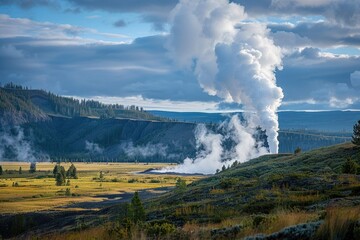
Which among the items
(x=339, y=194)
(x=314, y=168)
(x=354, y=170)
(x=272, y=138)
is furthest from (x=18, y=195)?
(x=339, y=194)

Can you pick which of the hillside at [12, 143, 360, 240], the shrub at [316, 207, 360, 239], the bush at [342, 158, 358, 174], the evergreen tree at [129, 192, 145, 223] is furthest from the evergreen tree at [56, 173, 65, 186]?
the shrub at [316, 207, 360, 239]

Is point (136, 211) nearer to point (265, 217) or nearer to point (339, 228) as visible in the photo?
point (265, 217)

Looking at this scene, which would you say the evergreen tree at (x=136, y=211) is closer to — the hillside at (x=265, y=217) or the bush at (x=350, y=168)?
the hillside at (x=265, y=217)

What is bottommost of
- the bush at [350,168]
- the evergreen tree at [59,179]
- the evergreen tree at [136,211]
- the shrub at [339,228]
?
the evergreen tree at [59,179]

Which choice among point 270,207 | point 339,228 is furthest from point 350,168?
point 339,228

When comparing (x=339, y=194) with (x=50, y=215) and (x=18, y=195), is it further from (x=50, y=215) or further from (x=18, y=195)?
(x=18, y=195)

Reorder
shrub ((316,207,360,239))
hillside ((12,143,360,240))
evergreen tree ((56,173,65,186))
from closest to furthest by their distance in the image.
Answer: shrub ((316,207,360,239)) → hillside ((12,143,360,240)) → evergreen tree ((56,173,65,186))

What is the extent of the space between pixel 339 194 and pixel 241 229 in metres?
12.7

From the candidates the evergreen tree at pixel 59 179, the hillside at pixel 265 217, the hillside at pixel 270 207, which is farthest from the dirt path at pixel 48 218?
the evergreen tree at pixel 59 179

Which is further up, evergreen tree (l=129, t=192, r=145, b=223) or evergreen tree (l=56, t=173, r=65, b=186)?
evergreen tree (l=129, t=192, r=145, b=223)

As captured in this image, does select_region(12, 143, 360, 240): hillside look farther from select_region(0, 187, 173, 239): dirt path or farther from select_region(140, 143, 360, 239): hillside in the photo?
select_region(0, 187, 173, 239): dirt path

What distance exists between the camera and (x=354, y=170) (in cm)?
4347

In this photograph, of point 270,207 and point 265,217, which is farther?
point 270,207

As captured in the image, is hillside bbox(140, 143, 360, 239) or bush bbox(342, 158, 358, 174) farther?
bush bbox(342, 158, 358, 174)
